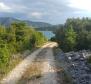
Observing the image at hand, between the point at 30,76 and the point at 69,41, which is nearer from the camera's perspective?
the point at 30,76

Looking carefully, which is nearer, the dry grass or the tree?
the dry grass

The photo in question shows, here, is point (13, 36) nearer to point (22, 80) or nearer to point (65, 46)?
point (65, 46)

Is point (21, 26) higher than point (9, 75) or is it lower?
higher

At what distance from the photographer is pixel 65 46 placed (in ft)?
246

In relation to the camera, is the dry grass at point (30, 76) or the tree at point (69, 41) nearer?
the dry grass at point (30, 76)

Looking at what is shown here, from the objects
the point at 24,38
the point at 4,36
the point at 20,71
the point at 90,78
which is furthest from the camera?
the point at 24,38

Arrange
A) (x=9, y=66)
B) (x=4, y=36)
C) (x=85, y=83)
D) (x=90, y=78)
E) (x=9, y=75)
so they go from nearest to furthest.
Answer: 1. (x=85, y=83)
2. (x=90, y=78)
3. (x=9, y=75)
4. (x=9, y=66)
5. (x=4, y=36)

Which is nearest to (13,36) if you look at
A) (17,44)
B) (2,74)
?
(17,44)

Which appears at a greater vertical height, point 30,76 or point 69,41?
point 69,41

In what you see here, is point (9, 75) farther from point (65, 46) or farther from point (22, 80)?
point (65, 46)

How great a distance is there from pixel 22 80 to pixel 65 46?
4486 cm

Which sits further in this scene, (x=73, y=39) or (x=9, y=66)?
(x=73, y=39)

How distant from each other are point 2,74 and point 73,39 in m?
40.7

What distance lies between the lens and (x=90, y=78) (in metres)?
30.7
